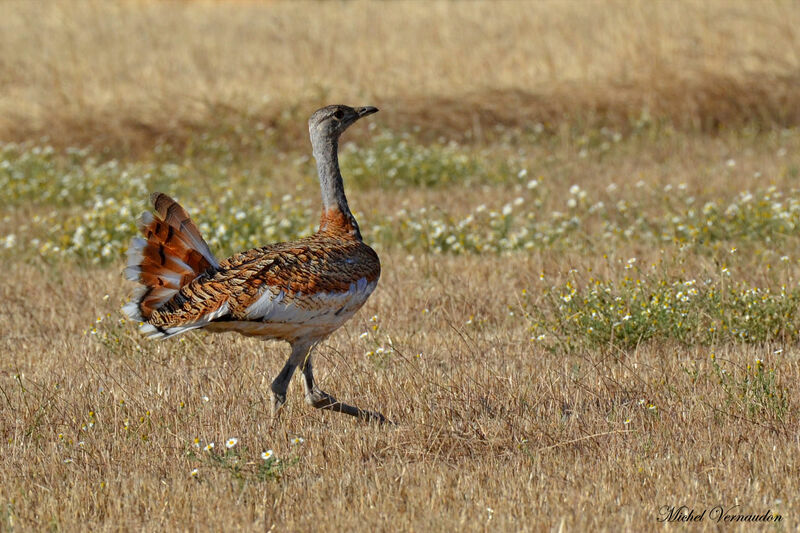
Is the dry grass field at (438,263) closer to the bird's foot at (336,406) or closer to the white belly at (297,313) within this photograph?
the bird's foot at (336,406)

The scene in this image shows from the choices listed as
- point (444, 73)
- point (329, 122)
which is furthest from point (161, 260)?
point (444, 73)

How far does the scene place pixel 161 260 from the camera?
205 inches

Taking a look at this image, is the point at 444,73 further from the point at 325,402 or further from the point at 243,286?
the point at 243,286

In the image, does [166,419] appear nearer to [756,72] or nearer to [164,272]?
[164,272]

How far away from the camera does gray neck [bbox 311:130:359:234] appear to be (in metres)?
5.99

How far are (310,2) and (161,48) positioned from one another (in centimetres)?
413

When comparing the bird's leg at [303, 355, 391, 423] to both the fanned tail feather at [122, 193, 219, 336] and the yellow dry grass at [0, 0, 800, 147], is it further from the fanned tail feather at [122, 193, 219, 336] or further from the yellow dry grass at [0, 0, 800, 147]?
the yellow dry grass at [0, 0, 800, 147]

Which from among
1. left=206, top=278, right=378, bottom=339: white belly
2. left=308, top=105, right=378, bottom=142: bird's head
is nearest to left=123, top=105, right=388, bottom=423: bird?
left=206, top=278, right=378, bottom=339: white belly

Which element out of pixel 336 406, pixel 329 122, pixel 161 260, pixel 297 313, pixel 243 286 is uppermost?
pixel 329 122

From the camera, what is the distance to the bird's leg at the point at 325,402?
18.3 feet
